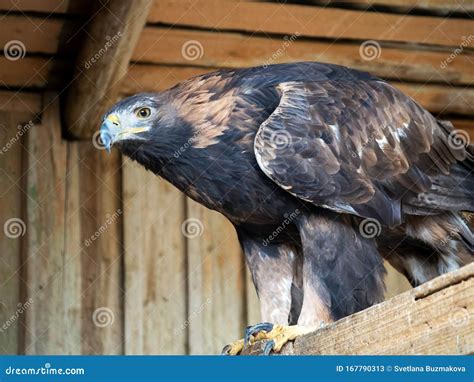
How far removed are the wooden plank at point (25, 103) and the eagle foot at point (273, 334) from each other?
2794 mm

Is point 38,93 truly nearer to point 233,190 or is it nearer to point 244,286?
point 244,286

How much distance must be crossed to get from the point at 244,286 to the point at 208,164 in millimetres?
2458

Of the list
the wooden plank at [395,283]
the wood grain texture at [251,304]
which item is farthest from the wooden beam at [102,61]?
the wooden plank at [395,283]

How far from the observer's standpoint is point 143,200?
7402 mm

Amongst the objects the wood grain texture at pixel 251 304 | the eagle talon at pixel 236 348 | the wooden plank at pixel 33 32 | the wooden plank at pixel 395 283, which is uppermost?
the wooden plank at pixel 33 32

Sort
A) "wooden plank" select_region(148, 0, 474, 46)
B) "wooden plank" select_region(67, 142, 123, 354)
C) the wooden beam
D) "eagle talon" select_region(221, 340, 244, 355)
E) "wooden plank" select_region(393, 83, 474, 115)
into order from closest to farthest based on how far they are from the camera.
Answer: "eagle talon" select_region(221, 340, 244, 355), the wooden beam, "wooden plank" select_region(148, 0, 474, 46), "wooden plank" select_region(67, 142, 123, 354), "wooden plank" select_region(393, 83, 474, 115)

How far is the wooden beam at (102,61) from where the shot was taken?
5867 mm

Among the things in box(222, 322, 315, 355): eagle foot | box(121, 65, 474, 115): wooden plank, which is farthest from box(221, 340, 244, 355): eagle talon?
box(121, 65, 474, 115): wooden plank

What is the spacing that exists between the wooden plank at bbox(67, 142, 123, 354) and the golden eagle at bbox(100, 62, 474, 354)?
1834mm

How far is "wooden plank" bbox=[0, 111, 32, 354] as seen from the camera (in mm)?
6992

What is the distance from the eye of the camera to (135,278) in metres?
7.27

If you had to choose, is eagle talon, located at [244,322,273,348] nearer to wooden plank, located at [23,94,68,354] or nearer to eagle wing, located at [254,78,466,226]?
eagle wing, located at [254,78,466,226]

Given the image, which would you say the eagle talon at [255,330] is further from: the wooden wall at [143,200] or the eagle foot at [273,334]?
the wooden wall at [143,200]

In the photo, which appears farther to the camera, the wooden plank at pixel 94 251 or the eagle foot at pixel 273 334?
the wooden plank at pixel 94 251
